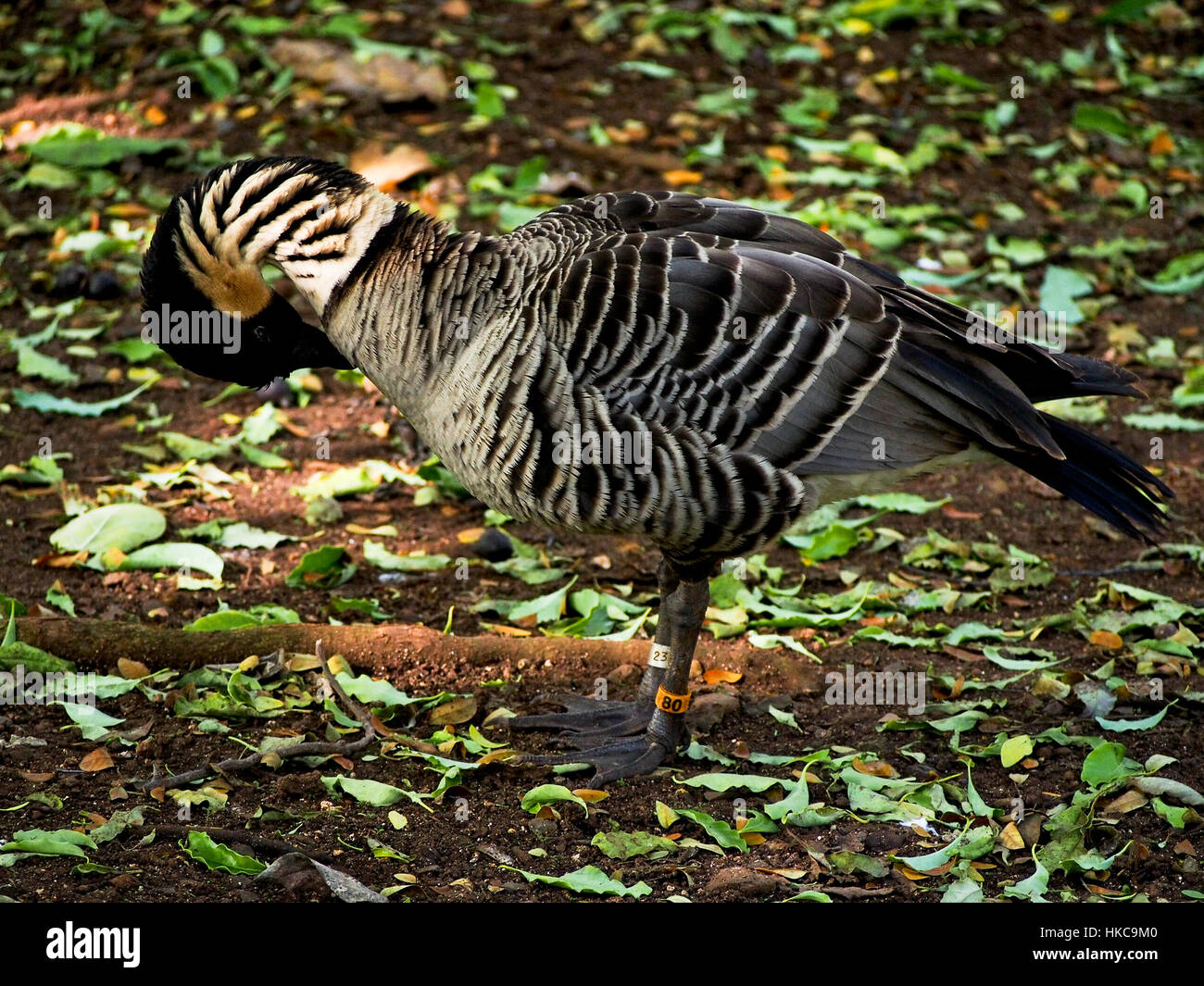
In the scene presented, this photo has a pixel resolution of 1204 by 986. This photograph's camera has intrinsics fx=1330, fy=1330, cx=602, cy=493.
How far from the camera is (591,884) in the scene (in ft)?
17.7

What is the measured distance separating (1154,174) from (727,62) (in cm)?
438

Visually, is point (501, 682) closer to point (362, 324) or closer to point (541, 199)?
point (362, 324)

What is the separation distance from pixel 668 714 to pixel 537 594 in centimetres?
162

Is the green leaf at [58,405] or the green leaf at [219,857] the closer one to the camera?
the green leaf at [219,857]

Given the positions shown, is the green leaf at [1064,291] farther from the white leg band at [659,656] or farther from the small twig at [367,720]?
the small twig at [367,720]

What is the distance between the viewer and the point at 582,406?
5918mm

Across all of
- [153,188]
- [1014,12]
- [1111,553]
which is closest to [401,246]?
[1111,553]

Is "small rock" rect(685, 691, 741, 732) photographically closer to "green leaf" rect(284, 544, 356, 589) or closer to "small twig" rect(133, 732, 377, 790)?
"small twig" rect(133, 732, 377, 790)

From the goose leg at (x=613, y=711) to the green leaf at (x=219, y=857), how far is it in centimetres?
177

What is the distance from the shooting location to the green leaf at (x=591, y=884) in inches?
211

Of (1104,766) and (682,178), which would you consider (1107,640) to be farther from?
(682,178)

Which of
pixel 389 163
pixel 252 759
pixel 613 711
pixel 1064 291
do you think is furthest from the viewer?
pixel 389 163

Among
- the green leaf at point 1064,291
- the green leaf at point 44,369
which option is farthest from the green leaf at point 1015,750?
the green leaf at point 44,369

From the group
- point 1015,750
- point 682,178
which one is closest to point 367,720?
point 1015,750
